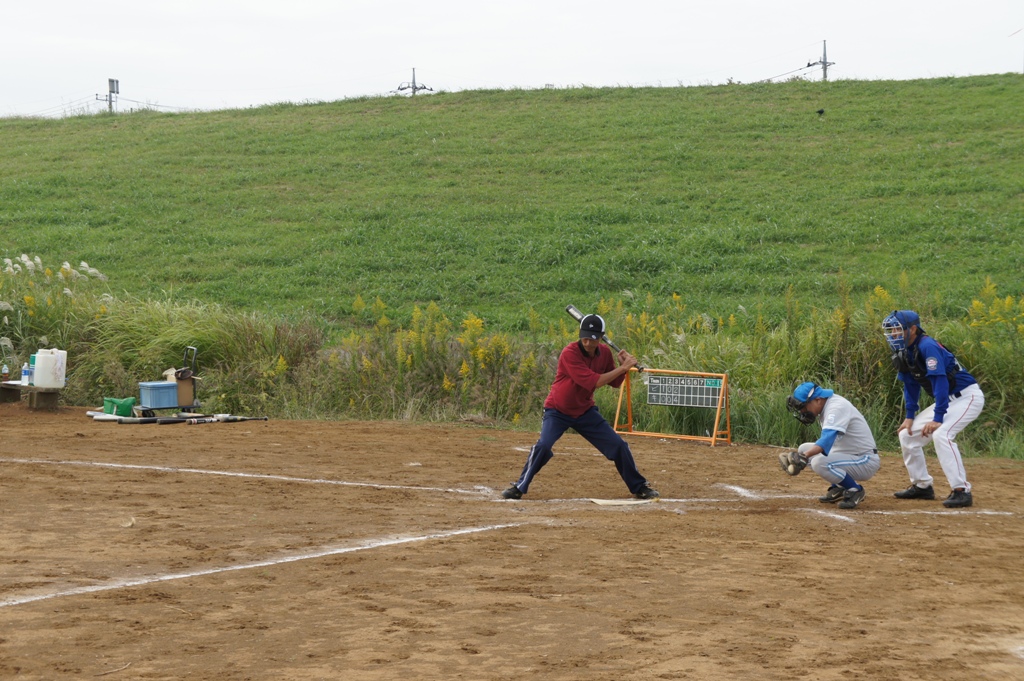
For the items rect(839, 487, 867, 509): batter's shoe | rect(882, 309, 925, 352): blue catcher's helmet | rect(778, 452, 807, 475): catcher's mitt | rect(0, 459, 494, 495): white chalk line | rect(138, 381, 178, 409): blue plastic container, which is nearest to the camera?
rect(778, 452, 807, 475): catcher's mitt

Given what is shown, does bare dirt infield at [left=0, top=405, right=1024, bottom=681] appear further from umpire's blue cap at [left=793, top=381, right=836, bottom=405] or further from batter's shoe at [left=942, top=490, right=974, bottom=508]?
umpire's blue cap at [left=793, top=381, right=836, bottom=405]

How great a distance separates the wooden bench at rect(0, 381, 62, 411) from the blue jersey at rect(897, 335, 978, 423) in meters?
12.1

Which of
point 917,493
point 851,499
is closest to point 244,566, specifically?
point 851,499

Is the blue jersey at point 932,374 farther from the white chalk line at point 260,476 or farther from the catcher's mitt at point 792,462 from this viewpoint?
the white chalk line at point 260,476

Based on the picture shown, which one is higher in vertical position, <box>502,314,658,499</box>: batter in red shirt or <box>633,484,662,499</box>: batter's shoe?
<box>502,314,658,499</box>: batter in red shirt

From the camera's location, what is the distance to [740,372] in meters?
15.8

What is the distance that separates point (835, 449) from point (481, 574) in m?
4.38

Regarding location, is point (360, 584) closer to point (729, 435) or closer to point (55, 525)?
point (55, 525)

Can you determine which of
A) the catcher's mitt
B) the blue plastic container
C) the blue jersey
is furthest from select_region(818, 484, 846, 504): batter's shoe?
the blue plastic container

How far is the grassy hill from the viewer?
25.8m

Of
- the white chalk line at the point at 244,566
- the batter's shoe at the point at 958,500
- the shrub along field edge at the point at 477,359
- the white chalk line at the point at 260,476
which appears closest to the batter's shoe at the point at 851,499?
the batter's shoe at the point at 958,500

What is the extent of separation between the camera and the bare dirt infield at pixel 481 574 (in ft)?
18.2

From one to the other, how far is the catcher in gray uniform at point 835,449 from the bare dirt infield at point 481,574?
312mm

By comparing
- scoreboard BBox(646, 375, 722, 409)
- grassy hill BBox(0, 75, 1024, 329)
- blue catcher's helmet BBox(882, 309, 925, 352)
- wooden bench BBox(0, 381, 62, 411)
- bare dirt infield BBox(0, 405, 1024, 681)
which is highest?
grassy hill BBox(0, 75, 1024, 329)
